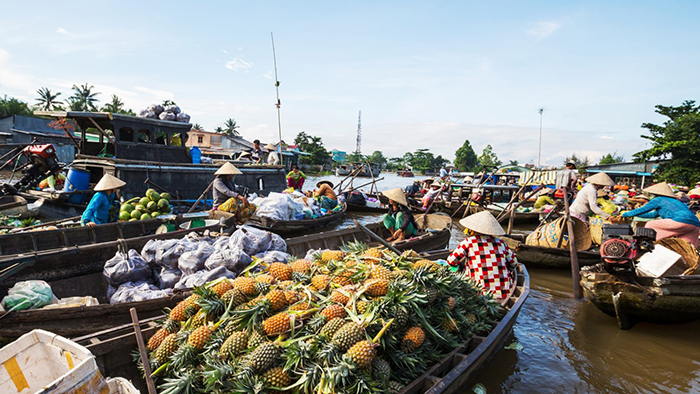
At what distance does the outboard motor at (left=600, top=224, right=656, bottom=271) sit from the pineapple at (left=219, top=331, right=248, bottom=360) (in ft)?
18.3

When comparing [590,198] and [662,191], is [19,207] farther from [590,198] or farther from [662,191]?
[662,191]

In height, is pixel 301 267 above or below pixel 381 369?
above

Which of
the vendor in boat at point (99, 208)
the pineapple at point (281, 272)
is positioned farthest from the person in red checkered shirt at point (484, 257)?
the vendor in boat at point (99, 208)

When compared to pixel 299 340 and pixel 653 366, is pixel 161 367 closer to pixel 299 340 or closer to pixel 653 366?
pixel 299 340

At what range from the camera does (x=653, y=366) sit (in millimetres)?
5219

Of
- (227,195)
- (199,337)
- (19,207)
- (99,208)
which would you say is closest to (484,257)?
(199,337)

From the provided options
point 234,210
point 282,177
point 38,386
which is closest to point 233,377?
point 38,386

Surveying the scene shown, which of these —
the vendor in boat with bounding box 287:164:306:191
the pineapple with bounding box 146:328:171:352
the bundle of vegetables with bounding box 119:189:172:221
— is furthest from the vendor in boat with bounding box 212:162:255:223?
the vendor in boat with bounding box 287:164:306:191

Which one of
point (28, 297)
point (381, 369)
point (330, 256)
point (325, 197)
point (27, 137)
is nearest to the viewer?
point (381, 369)

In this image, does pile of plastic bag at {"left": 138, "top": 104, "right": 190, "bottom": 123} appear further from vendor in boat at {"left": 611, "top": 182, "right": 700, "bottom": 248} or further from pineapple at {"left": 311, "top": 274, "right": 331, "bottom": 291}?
vendor in boat at {"left": 611, "top": 182, "right": 700, "bottom": 248}

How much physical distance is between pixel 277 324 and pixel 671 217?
7451 millimetres

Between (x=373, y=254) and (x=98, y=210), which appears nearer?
(x=373, y=254)

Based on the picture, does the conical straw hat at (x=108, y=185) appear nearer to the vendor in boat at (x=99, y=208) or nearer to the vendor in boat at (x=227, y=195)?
the vendor in boat at (x=99, y=208)

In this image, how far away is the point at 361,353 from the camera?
8.25ft
